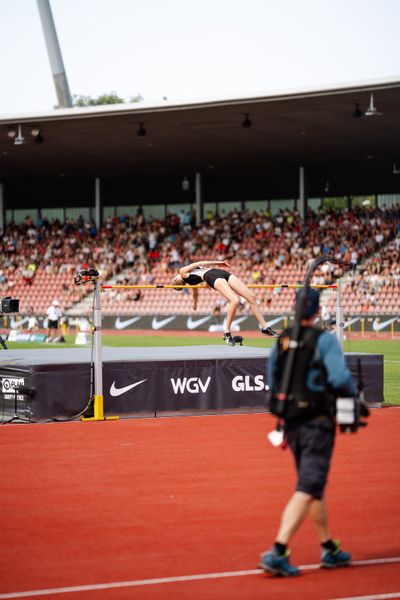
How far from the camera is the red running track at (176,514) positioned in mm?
6199

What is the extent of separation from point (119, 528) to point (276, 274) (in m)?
36.4

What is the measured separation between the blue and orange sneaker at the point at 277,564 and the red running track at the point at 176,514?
2.7 inches

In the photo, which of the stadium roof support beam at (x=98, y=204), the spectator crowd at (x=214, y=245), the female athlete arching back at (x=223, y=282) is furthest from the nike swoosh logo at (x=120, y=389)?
the stadium roof support beam at (x=98, y=204)

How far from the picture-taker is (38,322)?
45688 millimetres

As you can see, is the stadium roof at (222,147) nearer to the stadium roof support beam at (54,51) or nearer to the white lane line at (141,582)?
the stadium roof support beam at (54,51)

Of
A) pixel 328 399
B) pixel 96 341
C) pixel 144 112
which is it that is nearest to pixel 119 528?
pixel 328 399

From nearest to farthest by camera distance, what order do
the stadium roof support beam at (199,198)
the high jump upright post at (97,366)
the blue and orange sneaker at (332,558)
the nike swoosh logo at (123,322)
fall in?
the blue and orange sneaker at (332,558) → the high jump upright post at (97,366) → the nike swoosh logo at (123,322) → the stadium roof support beam at (199,198)

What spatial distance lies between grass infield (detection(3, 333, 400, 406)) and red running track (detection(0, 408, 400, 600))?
6751 mm

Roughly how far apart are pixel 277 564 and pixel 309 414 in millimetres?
956

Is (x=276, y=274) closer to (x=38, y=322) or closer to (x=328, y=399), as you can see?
(x=38, y=322)

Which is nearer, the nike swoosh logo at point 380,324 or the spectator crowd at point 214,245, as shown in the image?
the nike swoosh logo at point 380,324

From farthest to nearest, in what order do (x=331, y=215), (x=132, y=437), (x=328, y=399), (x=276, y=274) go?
1. (x=331, y=215)
2. (x=276, y=274)
3. (x=132, y=437)
4. (x=328, y=399)

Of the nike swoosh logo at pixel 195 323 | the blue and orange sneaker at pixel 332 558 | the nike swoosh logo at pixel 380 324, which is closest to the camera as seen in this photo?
the blue and orange sneaker at pixel 332 558

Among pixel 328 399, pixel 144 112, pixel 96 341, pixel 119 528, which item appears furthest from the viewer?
pixel 144 112
